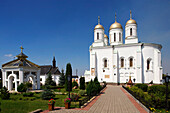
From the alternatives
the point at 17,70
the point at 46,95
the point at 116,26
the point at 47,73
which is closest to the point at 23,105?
the point at 46,95

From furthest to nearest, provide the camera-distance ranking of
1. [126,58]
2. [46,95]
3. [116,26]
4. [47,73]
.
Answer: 1. [47,73]
2. [116,26]
3. [126,58]
4. [46,95]

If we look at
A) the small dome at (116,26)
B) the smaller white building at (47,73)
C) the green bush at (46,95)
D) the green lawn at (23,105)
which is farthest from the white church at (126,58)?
the green lawn at (23,105)

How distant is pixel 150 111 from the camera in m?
7.76

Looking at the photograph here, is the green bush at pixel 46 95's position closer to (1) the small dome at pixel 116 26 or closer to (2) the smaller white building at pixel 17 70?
(2) the smaller white building at pixel 17 70

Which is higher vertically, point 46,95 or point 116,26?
point 116,26

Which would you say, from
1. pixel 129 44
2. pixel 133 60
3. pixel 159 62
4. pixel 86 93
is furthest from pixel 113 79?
pixel 86 93

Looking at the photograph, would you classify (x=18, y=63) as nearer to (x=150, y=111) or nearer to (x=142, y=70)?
(x=150, y=111)

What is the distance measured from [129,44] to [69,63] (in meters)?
17.9

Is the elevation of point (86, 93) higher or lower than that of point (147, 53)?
lower

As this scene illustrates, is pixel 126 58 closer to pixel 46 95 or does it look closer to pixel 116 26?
pixel 116 26

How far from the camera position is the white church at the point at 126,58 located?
31.7 metres

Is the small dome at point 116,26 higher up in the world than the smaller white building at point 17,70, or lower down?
higher up

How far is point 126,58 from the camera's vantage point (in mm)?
33344

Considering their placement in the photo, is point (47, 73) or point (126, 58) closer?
point (126, 58)
